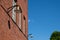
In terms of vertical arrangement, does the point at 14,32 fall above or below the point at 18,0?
below

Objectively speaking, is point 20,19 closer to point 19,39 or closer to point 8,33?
point 19,39

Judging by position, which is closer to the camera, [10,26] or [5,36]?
[5,36]

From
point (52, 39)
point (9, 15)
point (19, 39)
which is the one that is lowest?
point (52, 39)

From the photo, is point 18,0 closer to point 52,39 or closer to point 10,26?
point 10,26

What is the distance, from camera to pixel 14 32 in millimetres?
16688

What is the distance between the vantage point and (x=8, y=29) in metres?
14.7

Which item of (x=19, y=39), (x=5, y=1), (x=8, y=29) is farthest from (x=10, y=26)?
(x=19, y=39)

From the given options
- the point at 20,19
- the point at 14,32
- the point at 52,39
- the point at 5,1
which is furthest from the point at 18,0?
the point at 52,39

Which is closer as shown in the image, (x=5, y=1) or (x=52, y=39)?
(x=5, y=1)

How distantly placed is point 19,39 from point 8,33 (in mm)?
4268

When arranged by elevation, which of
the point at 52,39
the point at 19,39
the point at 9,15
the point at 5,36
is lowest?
the point at 52,39

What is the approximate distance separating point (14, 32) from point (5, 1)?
3.04 m

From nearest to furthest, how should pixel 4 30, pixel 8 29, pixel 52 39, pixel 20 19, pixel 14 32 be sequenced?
pixel 4 30
pixel 8 29
pixel 14 32
pixel 20 19
pixel 52 39

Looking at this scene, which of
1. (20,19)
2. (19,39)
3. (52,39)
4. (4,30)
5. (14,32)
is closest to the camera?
(4,30)
